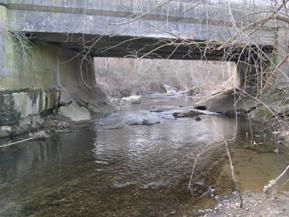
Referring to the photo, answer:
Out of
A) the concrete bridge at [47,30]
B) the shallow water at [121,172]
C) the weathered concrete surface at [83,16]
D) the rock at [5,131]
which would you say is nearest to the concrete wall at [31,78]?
the concrete bridge at [47,30]

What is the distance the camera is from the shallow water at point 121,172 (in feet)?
21.6

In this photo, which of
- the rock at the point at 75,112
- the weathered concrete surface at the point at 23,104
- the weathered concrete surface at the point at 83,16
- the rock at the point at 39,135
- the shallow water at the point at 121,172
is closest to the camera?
the shallow water at the point at 121,172

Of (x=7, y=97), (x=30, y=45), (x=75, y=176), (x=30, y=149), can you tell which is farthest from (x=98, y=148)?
(x=30, y=45)

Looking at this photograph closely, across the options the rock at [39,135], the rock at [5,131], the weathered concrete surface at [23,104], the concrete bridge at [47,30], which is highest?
the concrete bridge at [47,30]

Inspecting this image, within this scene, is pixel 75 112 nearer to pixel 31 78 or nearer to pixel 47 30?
pixel 31 78

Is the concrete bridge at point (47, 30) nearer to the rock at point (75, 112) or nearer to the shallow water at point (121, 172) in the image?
the rock at point (75, 112)

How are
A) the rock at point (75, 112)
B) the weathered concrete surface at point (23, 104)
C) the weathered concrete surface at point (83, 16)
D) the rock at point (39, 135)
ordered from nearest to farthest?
the weathered concrete surface at point (23, 104) → the rock at point (39, 135) → the weathered concrete surface at point (83, 16) → the rock at point (75, 112)

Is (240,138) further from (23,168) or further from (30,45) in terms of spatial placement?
(30,45)

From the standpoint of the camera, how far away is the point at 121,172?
→ 8703mm

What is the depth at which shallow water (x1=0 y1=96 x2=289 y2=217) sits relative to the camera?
21.6ft

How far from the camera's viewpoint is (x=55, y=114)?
17172mm

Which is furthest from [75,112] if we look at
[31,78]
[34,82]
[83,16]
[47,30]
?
[83,16]

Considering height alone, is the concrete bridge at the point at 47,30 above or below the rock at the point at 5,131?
above

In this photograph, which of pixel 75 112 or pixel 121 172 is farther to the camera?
pixel 75 112
